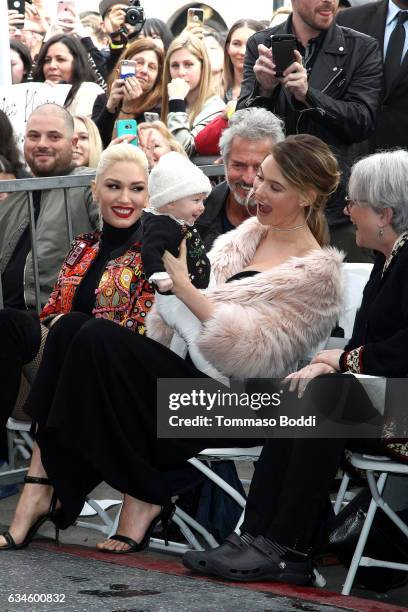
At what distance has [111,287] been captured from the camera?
5.00 meters

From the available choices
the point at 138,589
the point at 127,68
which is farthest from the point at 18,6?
the point at 138,589

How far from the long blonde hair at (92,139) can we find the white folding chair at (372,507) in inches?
137

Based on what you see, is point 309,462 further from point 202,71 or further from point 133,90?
point 202,71

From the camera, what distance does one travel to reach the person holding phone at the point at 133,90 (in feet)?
23.4

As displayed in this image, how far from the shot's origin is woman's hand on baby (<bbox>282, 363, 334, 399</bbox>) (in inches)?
156

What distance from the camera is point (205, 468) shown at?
4305mm

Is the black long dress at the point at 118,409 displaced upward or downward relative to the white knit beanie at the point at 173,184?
downward

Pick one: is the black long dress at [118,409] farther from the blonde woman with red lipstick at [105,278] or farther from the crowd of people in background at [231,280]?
the blonde woman with red lipstick at [105,278]

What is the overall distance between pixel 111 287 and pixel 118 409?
822mm

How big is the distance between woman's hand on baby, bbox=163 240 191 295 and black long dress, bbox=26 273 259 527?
24 centimetres

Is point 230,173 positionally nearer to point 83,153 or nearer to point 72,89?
point 83,153

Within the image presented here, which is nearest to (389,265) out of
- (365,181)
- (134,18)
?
(365,181)

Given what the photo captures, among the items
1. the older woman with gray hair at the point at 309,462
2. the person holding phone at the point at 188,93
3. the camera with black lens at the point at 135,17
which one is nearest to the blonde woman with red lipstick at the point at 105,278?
the older woman with gray hair at the point at 309,462

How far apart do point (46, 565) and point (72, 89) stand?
4331 mm
